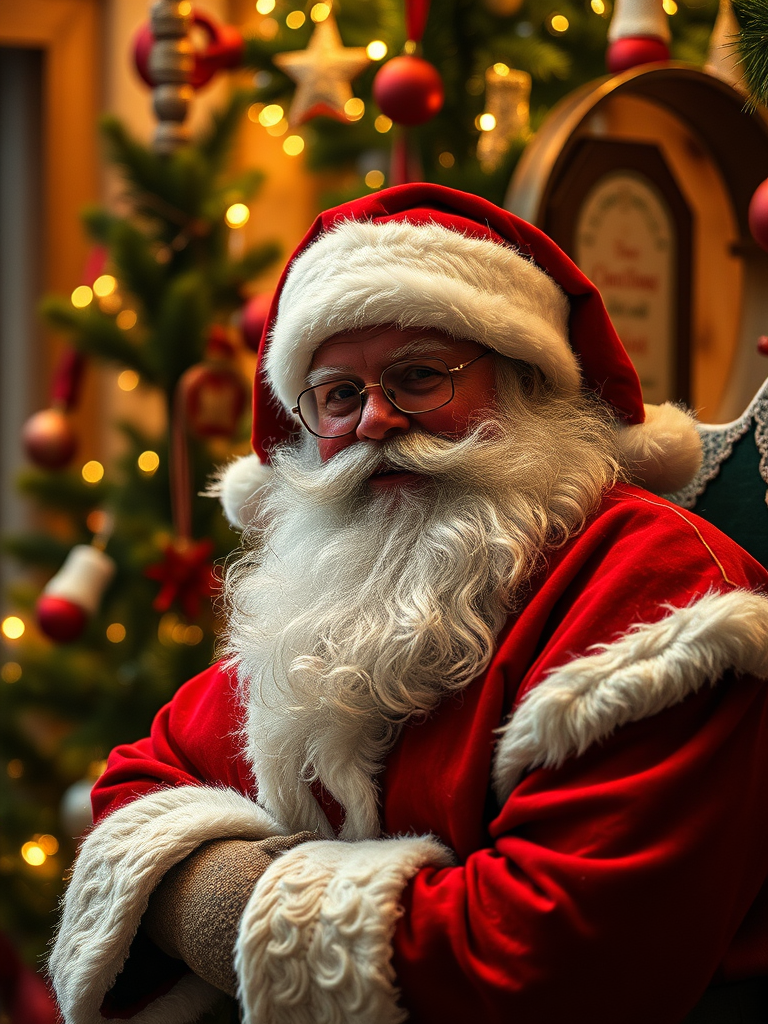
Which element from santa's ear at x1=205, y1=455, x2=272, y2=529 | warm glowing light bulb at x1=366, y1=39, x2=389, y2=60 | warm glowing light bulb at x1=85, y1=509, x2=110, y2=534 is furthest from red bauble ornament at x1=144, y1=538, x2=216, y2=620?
warm glowing light bulb at x1=366, y1=39, x2=389, y2=60

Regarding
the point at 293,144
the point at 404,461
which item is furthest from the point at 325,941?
the point at 293,144

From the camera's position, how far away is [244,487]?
171cm

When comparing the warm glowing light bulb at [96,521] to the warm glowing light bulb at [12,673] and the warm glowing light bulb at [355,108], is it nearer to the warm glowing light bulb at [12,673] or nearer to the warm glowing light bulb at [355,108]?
the warm glowing light bulb at [12,673]

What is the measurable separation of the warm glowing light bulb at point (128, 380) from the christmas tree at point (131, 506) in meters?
0.12

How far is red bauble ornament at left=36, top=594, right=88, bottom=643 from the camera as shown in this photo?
8.17 feet

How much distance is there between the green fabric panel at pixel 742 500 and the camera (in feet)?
4.98

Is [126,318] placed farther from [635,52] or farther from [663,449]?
[663,449]

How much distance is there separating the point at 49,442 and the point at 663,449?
1828mm

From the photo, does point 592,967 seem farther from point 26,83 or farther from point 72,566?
point 26,83

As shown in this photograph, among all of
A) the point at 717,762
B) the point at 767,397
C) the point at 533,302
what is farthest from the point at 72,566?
the point at 717,762

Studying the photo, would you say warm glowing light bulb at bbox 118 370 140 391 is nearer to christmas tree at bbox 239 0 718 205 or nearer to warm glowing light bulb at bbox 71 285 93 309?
warm glowing light bulb at bbox 71 285 93 309

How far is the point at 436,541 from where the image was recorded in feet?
4.48

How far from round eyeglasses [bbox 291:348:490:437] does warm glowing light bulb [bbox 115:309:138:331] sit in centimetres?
140

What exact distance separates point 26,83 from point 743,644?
313cm
